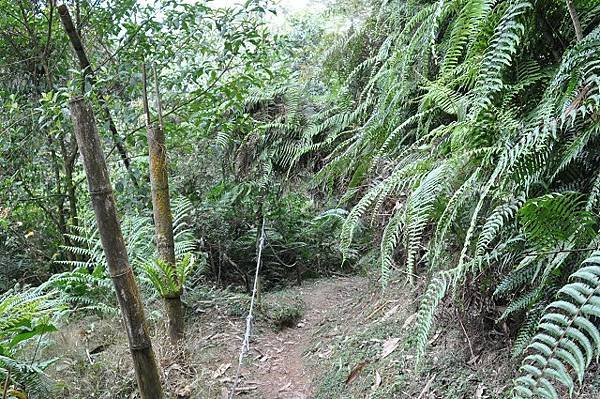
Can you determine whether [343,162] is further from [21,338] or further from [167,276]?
[21,338]

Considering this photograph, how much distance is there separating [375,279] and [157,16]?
2540mm

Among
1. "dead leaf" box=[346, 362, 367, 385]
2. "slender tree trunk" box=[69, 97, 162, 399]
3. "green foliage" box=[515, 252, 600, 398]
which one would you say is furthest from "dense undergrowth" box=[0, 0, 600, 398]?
"slender tree trunk" box=[69, 97, 162, 399]

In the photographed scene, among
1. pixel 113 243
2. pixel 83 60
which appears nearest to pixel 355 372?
pixel 113 243

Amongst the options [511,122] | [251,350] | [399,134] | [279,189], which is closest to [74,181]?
[279,189]

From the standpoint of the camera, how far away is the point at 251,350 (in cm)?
376

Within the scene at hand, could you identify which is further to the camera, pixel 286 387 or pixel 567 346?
pixel 286 387

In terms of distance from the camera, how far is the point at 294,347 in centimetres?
381

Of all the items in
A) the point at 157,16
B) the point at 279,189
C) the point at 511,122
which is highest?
the point at 157,16

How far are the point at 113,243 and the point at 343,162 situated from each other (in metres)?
2.13

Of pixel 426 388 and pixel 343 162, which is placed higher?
pixel 343 162

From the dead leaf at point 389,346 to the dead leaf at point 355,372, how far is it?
0.12 meters

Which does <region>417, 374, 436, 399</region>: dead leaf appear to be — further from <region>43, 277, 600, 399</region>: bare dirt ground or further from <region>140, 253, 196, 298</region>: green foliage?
<region>140, 253, 196, 298</region>: green foliage

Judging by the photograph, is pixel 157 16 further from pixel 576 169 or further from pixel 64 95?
pixel 576 169

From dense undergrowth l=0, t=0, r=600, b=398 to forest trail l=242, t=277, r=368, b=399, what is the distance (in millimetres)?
207
